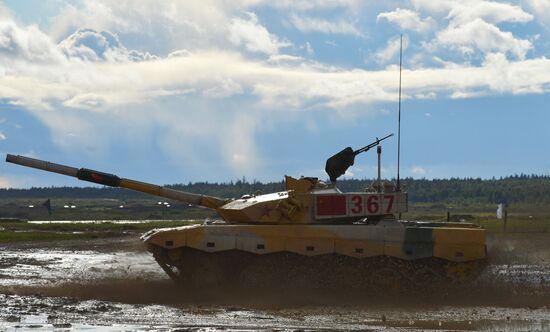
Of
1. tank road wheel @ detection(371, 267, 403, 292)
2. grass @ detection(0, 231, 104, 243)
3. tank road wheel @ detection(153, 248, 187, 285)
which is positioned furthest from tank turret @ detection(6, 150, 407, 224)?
grass @ detection(0, 231, 104, 243)

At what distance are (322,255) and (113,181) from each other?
7025 mm

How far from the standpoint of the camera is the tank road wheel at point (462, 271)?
22766 mm

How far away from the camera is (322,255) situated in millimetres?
22875

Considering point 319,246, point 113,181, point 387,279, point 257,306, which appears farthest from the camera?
point 113,181

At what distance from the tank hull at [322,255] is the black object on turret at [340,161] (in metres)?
2.53

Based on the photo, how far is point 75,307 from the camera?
2033cm

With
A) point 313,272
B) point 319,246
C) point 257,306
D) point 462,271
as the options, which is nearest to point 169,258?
point 257,306

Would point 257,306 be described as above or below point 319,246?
below

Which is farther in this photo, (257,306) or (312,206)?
(312,206)

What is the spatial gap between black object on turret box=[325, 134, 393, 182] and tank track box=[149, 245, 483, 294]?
3.04 meters

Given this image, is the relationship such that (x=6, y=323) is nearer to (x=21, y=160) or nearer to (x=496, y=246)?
(x=21, y=160)

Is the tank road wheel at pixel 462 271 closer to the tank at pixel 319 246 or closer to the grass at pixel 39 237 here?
the tank at pixel 319 246

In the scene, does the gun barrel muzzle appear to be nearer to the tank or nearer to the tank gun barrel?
the tank gun barrel

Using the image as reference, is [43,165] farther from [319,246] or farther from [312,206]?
[319,246]
